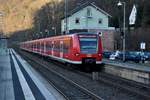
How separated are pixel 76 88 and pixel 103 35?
219ft

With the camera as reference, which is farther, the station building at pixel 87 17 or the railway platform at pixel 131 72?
the station building at pixel 87 17

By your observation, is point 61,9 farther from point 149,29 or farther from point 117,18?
→ point 149,29

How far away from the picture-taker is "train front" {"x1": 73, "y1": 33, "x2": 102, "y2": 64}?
3669cm

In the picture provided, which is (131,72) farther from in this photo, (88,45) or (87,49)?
(88,45)

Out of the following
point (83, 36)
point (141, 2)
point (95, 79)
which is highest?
point (141, 2)

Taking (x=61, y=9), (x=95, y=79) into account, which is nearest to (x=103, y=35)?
(x=61, y=9)

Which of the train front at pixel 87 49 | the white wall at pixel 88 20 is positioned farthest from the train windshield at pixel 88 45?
the white wall at pixel 88 20

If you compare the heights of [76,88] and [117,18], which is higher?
[117,18]

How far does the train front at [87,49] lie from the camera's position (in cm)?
3669

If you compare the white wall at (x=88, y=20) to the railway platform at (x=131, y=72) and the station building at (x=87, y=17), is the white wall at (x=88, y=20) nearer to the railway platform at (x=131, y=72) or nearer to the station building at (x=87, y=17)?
the station building at (x=87, y=17)

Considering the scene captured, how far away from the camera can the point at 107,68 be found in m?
38.2

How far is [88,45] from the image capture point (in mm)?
37000

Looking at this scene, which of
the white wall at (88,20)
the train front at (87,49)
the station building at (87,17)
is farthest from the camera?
the white wall at (88,20)

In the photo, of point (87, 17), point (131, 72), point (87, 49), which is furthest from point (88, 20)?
point (131, 72)
